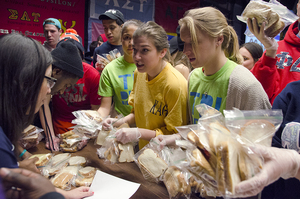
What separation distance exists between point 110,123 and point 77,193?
0.73 metres

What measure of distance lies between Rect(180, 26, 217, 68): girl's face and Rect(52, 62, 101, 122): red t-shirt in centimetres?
144

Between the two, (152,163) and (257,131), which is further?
(152,163)

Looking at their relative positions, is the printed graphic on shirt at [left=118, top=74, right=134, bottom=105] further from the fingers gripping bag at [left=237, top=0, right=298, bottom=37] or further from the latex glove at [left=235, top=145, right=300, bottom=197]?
the latex glove at [left=235, top=145, right=300, bottom=197]

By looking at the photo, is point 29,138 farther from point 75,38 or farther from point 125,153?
point 75,38

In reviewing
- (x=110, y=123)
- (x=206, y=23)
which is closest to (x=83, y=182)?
(x=110, y=123)

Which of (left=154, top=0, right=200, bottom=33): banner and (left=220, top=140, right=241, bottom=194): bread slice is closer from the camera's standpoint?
(left=220, top=140, right=241, bottom=194): bread slice

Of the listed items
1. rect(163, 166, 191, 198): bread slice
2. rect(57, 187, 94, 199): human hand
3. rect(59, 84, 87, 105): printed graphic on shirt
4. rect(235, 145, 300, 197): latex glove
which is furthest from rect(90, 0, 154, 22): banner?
rect(235, 145, 300, 197): latex glove

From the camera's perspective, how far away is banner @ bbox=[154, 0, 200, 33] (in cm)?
616

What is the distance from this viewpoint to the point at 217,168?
710mm

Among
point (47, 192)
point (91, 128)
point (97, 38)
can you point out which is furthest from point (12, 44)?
point (97, 38)

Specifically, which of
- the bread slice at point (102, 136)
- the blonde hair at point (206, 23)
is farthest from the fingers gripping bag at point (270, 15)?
the bread slice at point (102, 136)

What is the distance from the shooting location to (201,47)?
134 centimetres

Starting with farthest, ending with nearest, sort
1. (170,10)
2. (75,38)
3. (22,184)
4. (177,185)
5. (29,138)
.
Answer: (170,10), (75,38), (29,138), (177,185), (22,184)

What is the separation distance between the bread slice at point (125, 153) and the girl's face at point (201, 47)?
877mm
